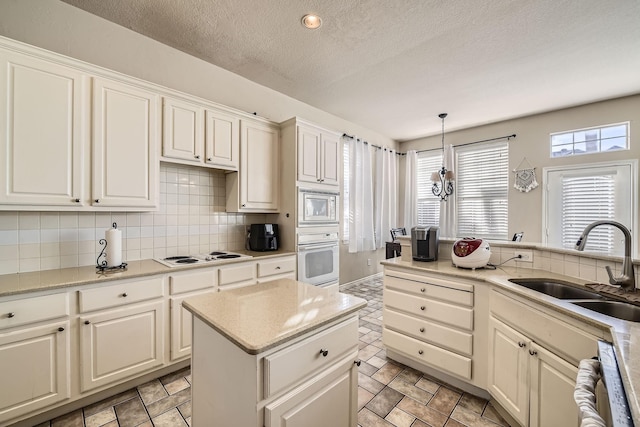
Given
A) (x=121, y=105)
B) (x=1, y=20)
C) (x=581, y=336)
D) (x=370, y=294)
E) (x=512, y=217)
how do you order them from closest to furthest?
(x=581, y=336) → (x=1, y=20) → (x=121, y=105) → (x=370, y=294) → (x=512, y=217)

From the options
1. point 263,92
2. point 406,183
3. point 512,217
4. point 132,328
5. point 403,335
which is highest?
point 263,92

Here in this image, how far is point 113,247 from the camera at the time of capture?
77.2 inches

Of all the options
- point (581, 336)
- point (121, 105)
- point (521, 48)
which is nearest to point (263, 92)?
point (121, 105)

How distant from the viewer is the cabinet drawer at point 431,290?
1851 millimetres

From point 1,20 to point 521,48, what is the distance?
13.7ft

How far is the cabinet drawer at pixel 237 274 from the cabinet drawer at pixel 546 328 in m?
1.96

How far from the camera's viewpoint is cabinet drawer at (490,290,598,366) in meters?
1.12

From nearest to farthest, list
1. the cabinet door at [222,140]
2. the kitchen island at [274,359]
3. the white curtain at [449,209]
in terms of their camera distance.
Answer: the kitchen island at [274,359] < the cabinet door at [222,140] < the white curtain at [449,209]

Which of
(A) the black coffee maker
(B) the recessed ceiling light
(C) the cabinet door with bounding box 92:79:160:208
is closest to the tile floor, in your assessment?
(A) the black coffee maker

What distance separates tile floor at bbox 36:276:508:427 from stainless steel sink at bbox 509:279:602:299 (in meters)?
0.86

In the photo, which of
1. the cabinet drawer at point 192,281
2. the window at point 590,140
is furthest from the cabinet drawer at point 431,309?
the window at point 590,140

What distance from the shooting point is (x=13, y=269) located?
179 cm

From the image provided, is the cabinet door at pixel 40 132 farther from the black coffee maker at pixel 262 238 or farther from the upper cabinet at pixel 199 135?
the black coffee maker at pixel 262 238

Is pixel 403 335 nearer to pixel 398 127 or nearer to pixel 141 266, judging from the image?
pixel 141 266
